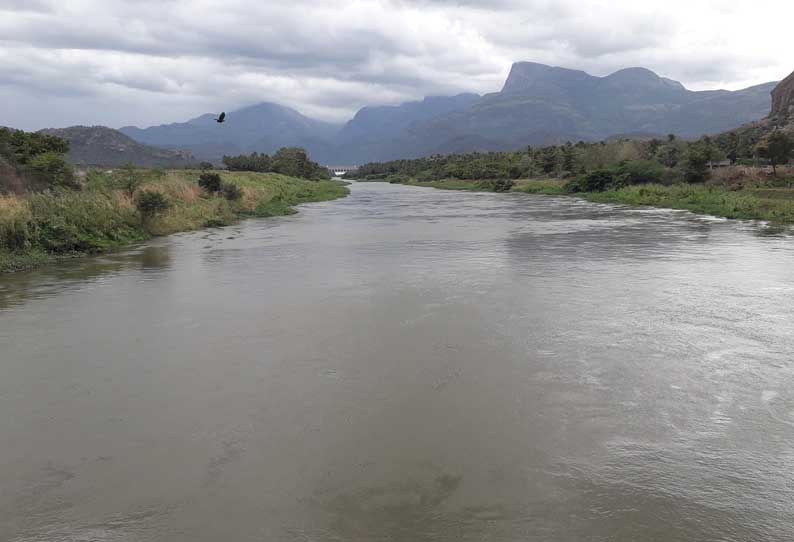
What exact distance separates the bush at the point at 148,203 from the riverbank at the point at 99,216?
0.19m

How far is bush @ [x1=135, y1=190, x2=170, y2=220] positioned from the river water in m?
13.0

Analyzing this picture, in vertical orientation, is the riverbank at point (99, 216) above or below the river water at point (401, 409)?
above

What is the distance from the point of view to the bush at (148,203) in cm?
2972

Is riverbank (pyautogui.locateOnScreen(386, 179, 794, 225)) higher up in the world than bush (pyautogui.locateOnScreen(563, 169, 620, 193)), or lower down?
lower down

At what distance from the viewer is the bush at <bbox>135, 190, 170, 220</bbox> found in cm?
2972

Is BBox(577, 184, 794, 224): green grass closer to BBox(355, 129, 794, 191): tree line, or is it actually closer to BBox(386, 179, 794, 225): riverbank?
BBox(386, 179, 794, 225): riverbank

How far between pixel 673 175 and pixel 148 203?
5341 centimetres

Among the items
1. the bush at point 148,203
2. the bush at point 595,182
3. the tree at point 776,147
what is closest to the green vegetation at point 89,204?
the bush at point 148,203

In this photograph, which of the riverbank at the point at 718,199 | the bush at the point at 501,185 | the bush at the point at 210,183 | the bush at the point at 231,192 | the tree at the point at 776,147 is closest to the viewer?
the riverbank at the point at 718,199

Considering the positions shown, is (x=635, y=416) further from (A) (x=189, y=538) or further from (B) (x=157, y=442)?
(B) (x=157, y=442)

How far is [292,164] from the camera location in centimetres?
10769

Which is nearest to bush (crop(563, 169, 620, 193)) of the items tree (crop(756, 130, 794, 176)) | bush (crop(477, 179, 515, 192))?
tree (crop(756, 130, 794, 176))

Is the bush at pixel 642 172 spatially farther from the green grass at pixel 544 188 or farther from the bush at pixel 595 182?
the green grass at pixel 544 188

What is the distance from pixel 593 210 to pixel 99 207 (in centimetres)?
3570
